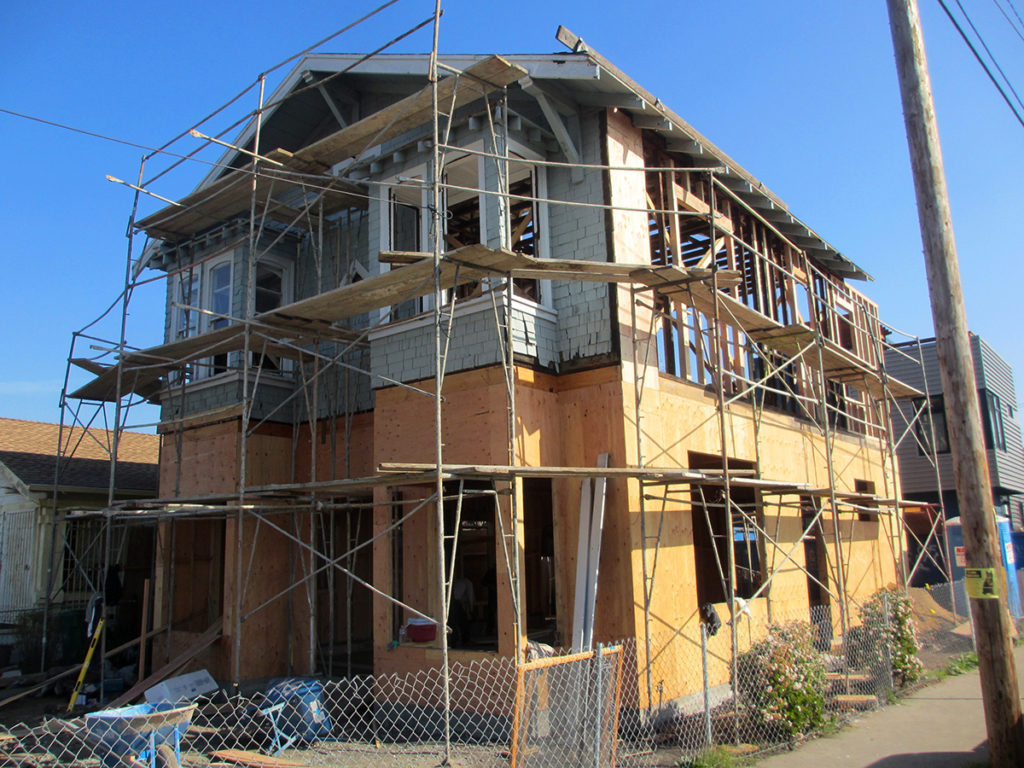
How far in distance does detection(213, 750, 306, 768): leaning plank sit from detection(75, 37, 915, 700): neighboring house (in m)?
2.32

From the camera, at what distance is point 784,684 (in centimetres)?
834

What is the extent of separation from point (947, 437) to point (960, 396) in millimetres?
20742

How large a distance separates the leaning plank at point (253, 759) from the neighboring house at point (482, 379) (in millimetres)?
2324

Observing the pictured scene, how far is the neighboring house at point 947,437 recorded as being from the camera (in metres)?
24.5

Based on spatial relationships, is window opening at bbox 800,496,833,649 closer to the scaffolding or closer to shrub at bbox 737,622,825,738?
the scaffolding

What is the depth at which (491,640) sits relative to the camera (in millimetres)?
11156

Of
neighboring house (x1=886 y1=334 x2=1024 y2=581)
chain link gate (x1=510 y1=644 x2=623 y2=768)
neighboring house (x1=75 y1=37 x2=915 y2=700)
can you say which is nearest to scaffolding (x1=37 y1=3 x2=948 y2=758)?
neighboring house (x1=75 y1=37 x2=915 y2=700)

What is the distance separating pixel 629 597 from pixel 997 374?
23013 mm

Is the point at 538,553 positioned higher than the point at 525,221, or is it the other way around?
the point at 525,221

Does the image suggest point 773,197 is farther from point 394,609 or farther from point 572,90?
point 394,609

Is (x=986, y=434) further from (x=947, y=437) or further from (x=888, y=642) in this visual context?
(x=888, y=642)

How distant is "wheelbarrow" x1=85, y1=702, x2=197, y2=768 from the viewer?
22.6 feet

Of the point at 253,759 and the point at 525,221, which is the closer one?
the point at 253,759

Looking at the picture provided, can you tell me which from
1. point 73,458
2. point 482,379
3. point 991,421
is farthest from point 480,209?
point 991,421
